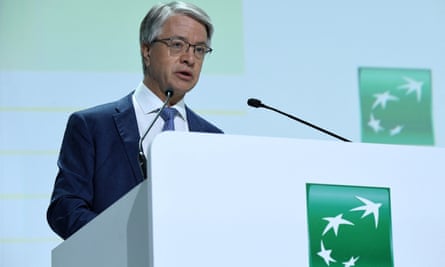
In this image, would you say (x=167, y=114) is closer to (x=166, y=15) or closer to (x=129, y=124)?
(x=129, y=124)

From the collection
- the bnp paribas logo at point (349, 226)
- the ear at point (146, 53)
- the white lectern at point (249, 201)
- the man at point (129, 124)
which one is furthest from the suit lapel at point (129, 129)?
the bnp paribas logo at point (349, 226)

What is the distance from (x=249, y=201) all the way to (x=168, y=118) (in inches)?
40.5

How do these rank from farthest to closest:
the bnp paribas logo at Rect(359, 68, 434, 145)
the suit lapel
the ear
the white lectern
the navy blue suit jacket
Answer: the bnp paribas logo at Rect(359, 68, 434, 145)
the ear
the suit lapel
the navy blue suit jacket
the white lectern

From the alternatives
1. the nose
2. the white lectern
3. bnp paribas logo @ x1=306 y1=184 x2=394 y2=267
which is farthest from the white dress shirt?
bnp paribas logo @ x1=306 y1=184 x2=394 y2=267

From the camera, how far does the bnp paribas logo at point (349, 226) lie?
1702 millimetres

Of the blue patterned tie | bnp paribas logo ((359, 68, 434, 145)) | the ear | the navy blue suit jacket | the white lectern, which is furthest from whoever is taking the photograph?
bnp paribas logo ((359, 68, 434, 145))

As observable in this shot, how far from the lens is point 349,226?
1.74 m

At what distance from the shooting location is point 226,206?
1.67 m

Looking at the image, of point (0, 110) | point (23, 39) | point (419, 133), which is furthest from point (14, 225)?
point (419, 133)

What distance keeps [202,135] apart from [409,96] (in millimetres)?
2257

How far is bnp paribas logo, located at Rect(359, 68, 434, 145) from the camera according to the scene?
370 centimetres

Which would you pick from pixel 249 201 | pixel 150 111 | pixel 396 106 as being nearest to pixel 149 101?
pixel 150 111

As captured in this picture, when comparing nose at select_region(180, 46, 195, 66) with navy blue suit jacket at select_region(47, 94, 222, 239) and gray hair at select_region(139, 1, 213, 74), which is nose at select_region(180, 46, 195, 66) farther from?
navy blue suit jacket at select_region(47, 94, 222, 239)

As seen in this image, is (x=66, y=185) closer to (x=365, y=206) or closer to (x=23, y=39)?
(x=365, y=206)
